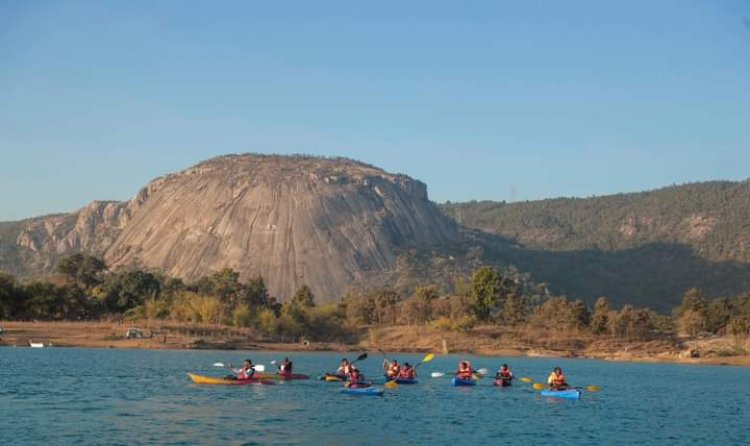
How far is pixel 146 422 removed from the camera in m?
50.6

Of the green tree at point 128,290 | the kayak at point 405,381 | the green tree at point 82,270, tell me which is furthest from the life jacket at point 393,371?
the green tree at point 82,270

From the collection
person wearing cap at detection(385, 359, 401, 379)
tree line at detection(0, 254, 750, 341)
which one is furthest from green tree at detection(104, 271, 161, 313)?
person wearing cap at detection(385, 359, 401, 379)

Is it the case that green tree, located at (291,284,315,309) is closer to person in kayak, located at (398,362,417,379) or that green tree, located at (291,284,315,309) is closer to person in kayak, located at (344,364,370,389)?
person in kayak, located at (398,362,417,379)

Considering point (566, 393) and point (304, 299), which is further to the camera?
point (304, 299)

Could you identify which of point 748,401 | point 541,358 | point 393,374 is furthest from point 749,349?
point 393,374

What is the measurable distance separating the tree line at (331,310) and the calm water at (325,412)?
55710 mm

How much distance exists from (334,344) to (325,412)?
87.8 metres

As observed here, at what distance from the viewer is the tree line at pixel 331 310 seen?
14712 centimetres

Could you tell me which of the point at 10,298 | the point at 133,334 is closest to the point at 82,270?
the point at 10,298

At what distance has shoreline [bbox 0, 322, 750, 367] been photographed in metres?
126

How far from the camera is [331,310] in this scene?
163m

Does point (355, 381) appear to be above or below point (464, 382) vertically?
above

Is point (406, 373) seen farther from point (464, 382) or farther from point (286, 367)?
point (286, 367)

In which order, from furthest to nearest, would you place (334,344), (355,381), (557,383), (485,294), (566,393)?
(485,294)
(334,344)
(557,383)
(566,393)
(355,381)
